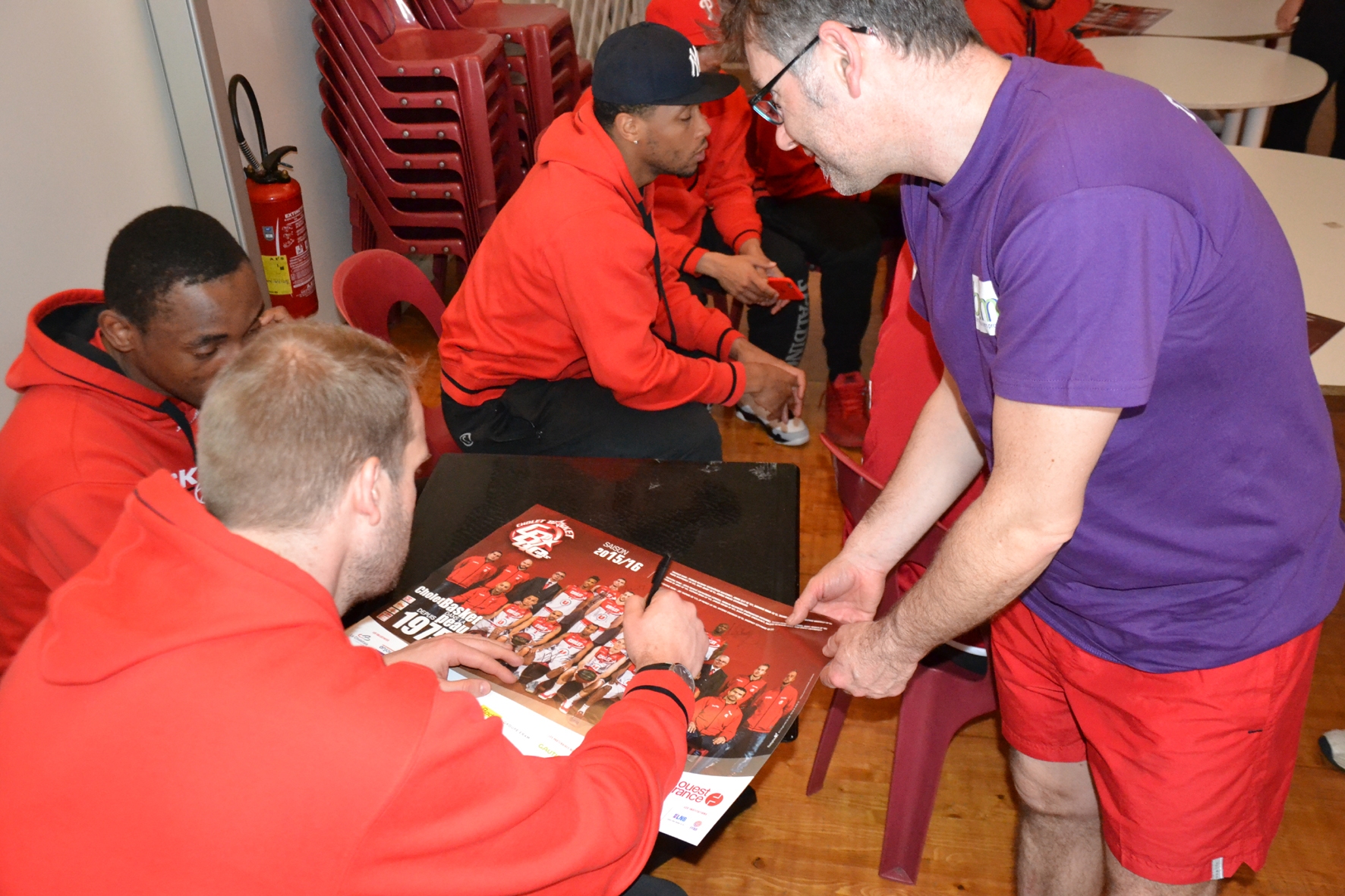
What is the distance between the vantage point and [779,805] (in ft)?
6.63

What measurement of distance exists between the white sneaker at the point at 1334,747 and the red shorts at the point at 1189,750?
0.96 m

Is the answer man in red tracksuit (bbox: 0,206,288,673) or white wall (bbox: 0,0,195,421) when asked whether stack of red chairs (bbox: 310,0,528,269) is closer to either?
white wall (bbox: 0,0,195,421)

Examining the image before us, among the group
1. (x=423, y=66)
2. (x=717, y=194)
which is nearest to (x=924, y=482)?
(x=717, y=194)

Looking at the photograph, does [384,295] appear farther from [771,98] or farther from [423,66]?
[423,66]

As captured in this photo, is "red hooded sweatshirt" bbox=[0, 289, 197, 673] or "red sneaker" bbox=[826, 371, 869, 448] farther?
"red sneaker" bbox=[826, 371, 869, 448]

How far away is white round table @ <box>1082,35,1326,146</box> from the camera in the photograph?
3.09 m

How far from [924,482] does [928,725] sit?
0.50 metres

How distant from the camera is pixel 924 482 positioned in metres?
1.44

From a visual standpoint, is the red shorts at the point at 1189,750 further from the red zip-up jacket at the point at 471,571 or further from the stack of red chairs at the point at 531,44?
the stack of red chairs at the point at 531,44

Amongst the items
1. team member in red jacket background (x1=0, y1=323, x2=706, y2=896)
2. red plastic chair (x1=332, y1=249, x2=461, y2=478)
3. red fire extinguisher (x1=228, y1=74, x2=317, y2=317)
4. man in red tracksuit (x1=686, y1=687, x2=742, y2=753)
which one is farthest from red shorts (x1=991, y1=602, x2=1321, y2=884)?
red fire extinguisher (x1=228, y1=74, x2=317, y2=317)

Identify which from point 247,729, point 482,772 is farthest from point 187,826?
point 482,772

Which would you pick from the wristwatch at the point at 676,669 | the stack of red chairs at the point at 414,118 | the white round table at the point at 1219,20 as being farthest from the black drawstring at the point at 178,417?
the white round table at the point at 1219,20

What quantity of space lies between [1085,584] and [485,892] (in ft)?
2.66

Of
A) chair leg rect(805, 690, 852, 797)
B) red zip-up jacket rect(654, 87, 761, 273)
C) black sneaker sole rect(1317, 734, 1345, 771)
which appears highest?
red zip-up jacket rect(654, 87, 761, 273)
